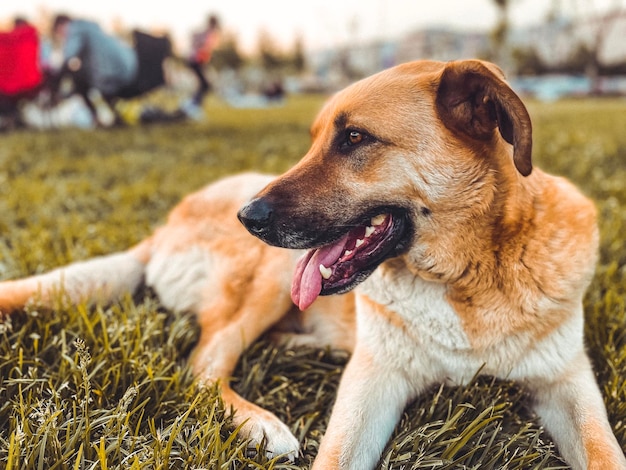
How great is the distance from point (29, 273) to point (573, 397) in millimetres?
2751

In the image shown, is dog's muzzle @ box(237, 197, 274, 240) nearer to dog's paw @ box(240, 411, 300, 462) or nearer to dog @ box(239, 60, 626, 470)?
dog @ box(239, 60, 626, 470)

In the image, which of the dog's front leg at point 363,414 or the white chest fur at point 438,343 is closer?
the dog's front leg at point 363,414

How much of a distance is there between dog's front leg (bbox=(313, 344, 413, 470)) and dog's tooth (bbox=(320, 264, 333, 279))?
0.36 metres

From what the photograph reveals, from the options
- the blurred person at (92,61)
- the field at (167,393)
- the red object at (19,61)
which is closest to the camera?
the field at (167,393)

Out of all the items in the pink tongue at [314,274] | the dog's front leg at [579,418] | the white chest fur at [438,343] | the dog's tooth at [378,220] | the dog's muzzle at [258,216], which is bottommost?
the dog's front leg at [579,418]

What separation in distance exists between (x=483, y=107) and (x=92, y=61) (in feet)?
33.6

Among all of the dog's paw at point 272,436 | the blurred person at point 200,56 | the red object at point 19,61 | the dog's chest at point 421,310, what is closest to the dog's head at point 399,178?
the dog's chest at point 421,310

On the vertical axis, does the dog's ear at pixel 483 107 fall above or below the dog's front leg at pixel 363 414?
above

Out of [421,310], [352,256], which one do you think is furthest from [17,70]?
[421,310]

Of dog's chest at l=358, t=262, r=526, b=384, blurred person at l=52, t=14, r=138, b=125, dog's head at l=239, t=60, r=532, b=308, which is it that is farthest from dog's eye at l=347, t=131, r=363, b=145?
blurred person at l=52, t=14, r=138, b=125

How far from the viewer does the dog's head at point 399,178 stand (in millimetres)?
1850

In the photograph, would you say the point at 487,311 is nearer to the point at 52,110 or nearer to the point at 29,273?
the point at 29,273

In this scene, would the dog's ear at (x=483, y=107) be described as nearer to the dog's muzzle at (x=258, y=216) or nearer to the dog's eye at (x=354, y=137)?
the dog's eye at (x=354, y=137)

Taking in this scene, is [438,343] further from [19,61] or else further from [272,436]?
[19,61]
